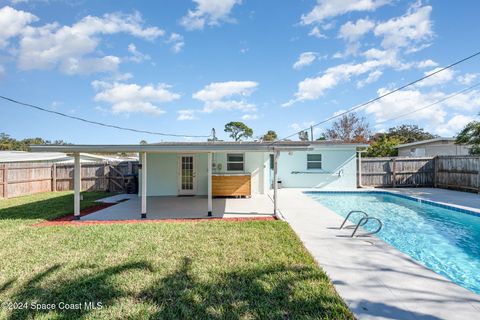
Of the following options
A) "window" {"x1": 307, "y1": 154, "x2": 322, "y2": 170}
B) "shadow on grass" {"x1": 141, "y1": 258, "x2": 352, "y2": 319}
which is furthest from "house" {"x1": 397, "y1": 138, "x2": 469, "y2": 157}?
"shadow on grass" {"x1": 141, "y1": 258, "x2": 352, "y2": 319}

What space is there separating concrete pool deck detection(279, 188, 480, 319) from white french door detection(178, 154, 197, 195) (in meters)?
7.19

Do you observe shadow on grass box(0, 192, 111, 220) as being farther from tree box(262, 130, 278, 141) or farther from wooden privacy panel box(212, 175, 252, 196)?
tree box(262, 130, 278, 141)

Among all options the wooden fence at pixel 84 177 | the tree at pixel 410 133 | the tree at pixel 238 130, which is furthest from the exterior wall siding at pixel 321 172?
the tree at pixel 238 130

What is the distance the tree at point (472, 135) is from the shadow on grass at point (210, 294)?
13601 mm

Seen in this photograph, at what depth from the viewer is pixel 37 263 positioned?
421 centimetres

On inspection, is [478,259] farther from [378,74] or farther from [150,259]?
[378,74]

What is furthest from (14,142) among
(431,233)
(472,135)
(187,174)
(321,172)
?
(472,135)

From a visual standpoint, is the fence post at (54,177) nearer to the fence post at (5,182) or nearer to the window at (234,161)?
the fence post at (5,182)

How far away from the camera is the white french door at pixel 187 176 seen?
12078 mm

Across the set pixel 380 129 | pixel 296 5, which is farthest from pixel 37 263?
pixel 380 129

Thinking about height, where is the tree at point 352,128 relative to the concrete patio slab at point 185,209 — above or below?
above

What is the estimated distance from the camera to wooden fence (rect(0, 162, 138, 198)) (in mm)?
13273

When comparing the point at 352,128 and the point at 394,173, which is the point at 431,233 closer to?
the point at 394,173

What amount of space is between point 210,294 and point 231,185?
811 centimetres
